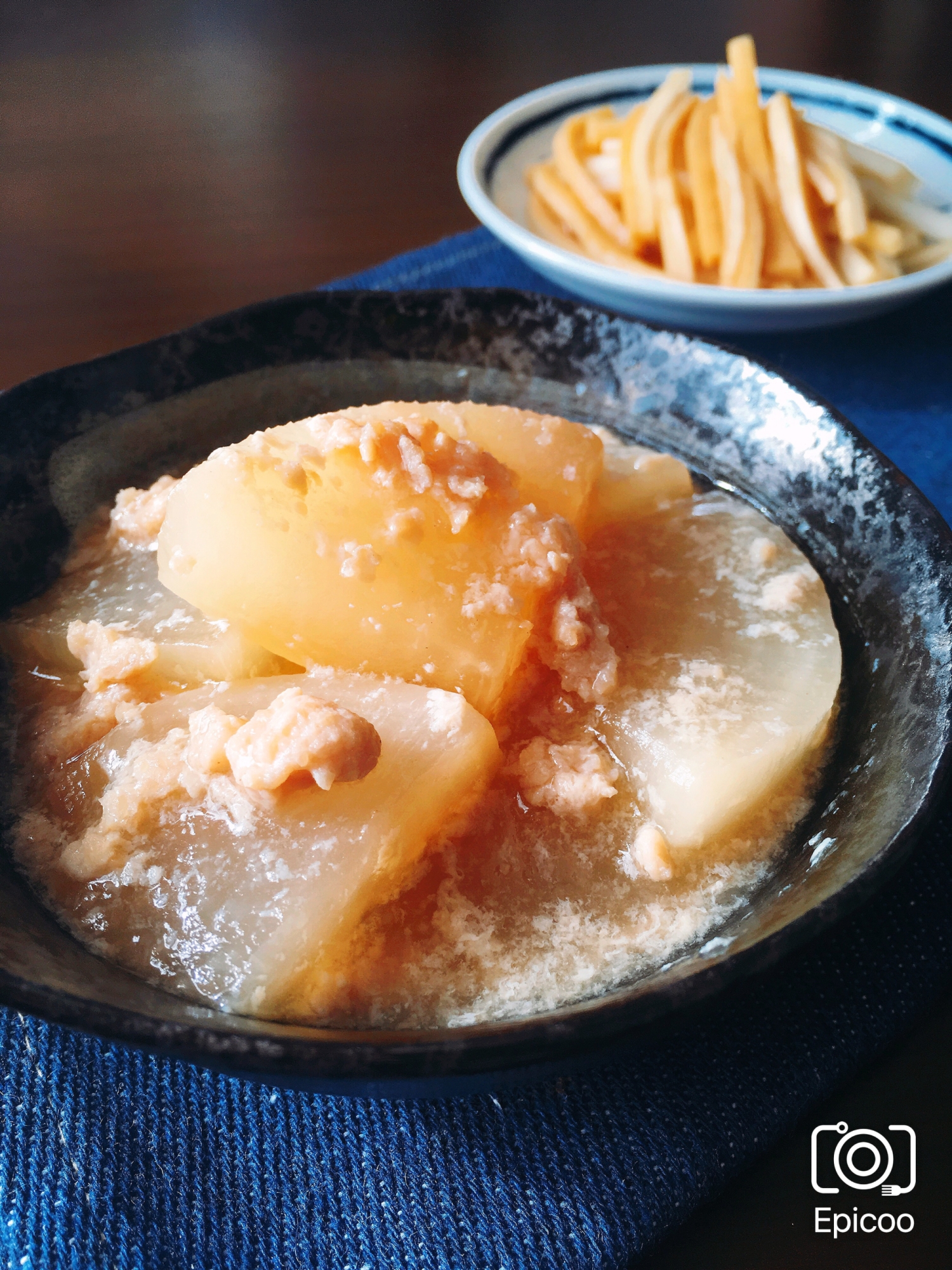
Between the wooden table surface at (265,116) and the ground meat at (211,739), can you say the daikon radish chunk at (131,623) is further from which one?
the wooden table surface at (265,116)

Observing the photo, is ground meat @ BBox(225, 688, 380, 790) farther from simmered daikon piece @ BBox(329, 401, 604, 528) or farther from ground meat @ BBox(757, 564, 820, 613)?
ground meat @ BBox(757, 564, 820, 613)

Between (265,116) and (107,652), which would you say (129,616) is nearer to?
(107,652)

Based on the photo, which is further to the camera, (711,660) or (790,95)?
(790,95)

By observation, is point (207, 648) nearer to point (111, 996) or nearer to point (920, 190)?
point (111, 996)

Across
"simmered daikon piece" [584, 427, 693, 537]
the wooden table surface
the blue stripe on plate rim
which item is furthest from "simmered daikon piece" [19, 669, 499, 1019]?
the blue stripe on plate rim

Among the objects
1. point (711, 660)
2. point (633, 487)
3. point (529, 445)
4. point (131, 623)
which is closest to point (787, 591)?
point (711, 660)

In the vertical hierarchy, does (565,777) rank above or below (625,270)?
below
